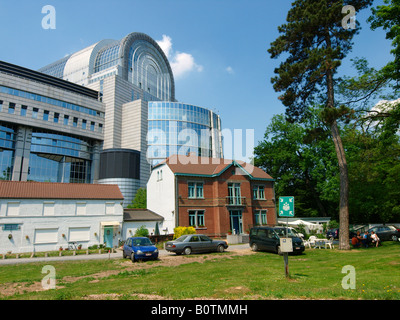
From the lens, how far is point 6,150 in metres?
63.9

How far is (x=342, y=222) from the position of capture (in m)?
21.3

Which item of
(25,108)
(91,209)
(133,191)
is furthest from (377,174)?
(25,108)

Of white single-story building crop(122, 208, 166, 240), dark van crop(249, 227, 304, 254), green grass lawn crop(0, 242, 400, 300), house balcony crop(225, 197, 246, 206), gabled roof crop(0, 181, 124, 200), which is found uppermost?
gabled roof crop(0, 181, 124, 200)

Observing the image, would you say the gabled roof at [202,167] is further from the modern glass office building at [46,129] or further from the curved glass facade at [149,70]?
the curved glass facade at [149,70]

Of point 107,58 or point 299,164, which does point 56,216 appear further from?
point 107,58

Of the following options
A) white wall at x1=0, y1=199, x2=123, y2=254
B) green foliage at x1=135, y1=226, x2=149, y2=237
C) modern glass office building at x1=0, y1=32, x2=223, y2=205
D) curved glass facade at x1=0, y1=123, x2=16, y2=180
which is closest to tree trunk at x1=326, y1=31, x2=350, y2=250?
green foliage at x1=135, y1=226, x2=149, y2=237

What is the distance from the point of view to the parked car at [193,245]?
808 inches

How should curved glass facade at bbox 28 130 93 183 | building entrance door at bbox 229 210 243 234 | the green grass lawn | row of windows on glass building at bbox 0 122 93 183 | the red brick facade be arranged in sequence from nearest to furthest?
1. the green grass lawn
2. the red brick facade
3. building entrance door at bbox 229 210 243 234
4. row of windows on glass building at bbox 0 122 93 183
5. curved glass facade at bbox 28 130 93 183

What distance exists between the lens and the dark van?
19.5 m

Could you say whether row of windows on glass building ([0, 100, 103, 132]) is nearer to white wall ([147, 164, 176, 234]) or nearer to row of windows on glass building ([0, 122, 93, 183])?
row of windows on glass building ([0, 122, 93, 183])

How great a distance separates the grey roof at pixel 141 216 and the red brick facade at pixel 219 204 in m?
4.19

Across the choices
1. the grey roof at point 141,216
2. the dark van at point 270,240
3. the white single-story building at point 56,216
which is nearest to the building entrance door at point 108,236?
the white single-story building at point 56,216
